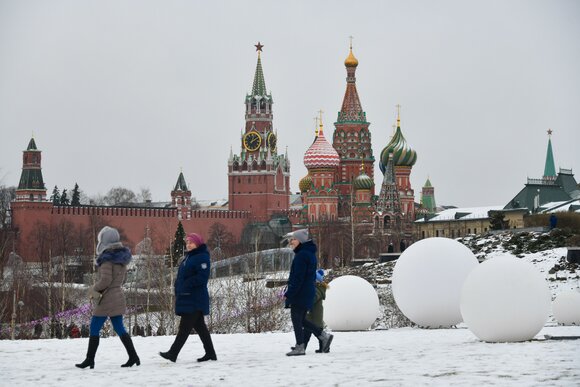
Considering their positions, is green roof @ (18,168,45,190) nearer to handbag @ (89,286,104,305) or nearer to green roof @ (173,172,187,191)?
green roof @ (173,172,187,191)

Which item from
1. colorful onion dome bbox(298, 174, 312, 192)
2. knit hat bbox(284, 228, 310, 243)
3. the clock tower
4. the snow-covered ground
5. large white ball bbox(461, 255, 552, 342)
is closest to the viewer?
the snow-covered ground

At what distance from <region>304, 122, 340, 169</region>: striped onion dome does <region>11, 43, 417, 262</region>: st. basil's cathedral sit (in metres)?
0.08

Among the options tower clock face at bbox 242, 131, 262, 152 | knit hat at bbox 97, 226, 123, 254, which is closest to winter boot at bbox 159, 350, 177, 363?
knit hat at bbox 97, 226, 123, 254

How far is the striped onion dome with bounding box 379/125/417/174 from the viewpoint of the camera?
92312 millimetres

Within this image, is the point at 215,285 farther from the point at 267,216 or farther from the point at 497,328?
the point at 267,216

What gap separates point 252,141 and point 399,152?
3341 cm

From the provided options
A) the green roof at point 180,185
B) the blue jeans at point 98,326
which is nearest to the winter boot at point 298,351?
the blue jeans at point 98,326

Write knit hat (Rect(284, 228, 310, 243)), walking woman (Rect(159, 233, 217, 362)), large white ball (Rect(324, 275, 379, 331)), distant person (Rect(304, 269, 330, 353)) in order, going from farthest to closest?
1. large white ball (Rect(324, 275, 379, 331))
2. distant person (Rect(304, 269, 330, 353))
3. knit hat (Rect(284, 228, 310, 243))
4. walking woman (Rect(159, 233, 217, 362))

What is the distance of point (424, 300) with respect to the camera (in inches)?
679

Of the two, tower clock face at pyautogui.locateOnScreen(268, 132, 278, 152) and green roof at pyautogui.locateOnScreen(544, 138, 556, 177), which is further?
green roof at pyautogui.locateOnScreen(544, 138, 556, 177)

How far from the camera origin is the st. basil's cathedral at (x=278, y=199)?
278 feet

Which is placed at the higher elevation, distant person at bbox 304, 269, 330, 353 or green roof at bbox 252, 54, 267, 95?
green roof at bbox 252, 54, 267, 95

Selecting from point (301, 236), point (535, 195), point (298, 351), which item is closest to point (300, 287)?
point (301, 236)

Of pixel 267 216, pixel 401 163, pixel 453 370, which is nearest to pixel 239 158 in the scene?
pixel 267 216
